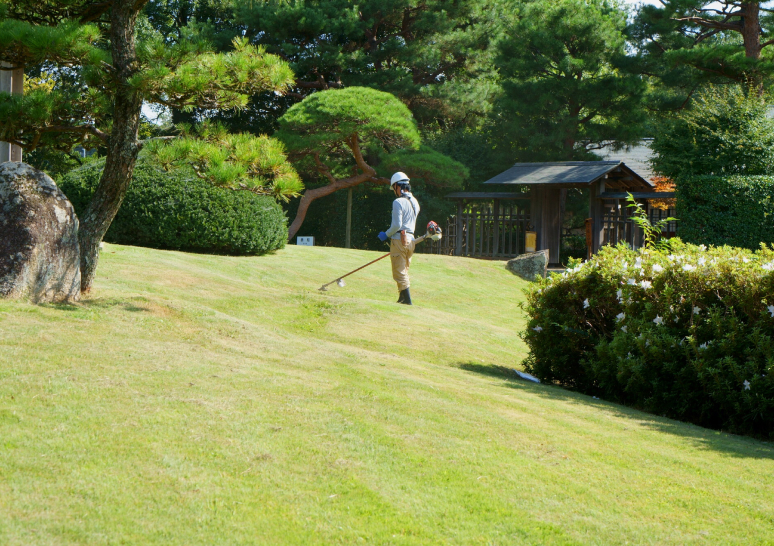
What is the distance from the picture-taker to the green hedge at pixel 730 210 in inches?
623

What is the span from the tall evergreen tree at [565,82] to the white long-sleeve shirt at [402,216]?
1218 centimetres

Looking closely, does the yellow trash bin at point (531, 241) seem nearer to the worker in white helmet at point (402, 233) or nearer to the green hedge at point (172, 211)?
the green hedge at point (172, 211)

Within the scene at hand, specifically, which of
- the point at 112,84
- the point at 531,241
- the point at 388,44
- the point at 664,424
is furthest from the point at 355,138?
the point at 664,424

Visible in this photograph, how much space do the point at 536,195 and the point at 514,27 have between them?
552 cm

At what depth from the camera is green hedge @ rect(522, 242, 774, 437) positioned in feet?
19.5

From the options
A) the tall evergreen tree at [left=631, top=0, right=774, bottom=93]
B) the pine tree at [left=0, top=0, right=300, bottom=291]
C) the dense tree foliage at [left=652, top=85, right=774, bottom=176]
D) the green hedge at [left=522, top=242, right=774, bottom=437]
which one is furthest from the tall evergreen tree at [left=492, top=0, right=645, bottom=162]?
the pine tree at [left=0, top=0, right=300, bottom=291]

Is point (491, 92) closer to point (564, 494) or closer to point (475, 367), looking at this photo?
point (475, 367)

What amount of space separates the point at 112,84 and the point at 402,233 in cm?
504

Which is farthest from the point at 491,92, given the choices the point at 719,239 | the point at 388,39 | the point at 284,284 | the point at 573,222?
the point at 284,284

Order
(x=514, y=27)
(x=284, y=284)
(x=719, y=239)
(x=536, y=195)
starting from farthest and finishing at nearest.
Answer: (x=514, y=27) < (x=536, y=195) < (x=719, y=239) < (x=284, y=284)

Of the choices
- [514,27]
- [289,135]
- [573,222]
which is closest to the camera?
[289,135]

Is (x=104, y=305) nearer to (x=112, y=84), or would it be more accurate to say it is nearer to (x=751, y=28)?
(x=112, y=84)

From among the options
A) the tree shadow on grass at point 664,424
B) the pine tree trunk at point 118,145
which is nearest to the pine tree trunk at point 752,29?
the tree shadow on grass at point 664,424

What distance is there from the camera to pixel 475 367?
748 cm
